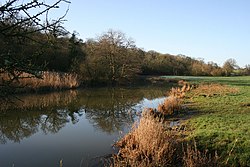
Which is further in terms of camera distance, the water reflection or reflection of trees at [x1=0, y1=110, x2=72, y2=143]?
the water reflection

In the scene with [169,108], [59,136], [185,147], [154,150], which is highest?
[169,108]

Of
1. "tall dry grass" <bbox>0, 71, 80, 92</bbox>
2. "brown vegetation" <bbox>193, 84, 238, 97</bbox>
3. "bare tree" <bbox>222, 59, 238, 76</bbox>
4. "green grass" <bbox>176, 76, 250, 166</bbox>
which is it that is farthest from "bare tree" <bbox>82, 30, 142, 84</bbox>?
"bare tree" <bbox>222, 59, 238, 76</bbox>

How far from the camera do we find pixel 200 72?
62.1 metres

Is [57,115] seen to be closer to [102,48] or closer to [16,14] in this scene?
[16,14]

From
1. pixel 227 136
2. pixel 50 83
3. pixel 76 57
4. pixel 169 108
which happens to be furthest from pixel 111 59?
pixel 227 136

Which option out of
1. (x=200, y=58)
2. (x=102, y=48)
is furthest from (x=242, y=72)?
(x=102, y=48)

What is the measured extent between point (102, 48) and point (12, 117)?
22962mm

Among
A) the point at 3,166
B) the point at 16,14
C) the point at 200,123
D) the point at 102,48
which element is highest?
the point at 102,48

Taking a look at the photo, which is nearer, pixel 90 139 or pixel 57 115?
pixel 90 139

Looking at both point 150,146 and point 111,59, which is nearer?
point 150,146

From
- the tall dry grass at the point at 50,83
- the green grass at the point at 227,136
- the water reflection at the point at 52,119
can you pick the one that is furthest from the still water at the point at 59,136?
the tall dry grass at the point at 50,83

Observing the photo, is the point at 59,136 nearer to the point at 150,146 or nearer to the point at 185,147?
A: the point at 150,146

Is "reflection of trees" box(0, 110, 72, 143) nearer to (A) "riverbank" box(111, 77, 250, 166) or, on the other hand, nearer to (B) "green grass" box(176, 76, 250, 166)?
(A) "riverbank" box(111, 77, 250, 166)

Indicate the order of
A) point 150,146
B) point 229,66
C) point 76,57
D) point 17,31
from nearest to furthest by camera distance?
point 17,31 < point 150,146 < point 76,57 < point 229,66
